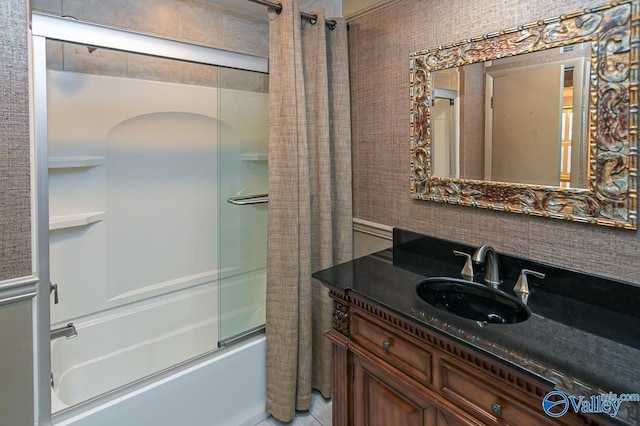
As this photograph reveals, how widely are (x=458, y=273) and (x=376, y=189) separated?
26.7 inches

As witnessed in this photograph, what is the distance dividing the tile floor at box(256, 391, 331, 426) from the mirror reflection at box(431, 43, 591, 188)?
1.41 meters

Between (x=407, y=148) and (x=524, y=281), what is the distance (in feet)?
2.67

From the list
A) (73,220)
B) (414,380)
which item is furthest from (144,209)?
(414,380)

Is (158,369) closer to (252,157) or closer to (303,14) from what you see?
(252,157)

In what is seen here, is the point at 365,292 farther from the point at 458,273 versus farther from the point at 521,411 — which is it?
the point at 521,411

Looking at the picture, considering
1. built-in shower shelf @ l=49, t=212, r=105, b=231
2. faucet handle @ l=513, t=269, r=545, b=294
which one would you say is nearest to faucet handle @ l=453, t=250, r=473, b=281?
faucet handle @ l=513, t=269, r=545, b=294

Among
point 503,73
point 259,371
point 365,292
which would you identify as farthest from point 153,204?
point 503,73

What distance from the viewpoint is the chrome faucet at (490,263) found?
140 cm

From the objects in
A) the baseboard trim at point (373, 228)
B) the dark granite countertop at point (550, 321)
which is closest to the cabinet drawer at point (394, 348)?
the dark granite countertop at point (550, 321)

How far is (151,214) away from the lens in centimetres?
241

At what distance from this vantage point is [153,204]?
2.41 meters

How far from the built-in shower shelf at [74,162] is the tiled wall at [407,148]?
150 centimetres

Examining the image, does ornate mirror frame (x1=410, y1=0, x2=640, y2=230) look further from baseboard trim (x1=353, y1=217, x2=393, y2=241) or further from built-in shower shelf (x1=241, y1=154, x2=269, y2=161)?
built-in shower shelf (x1=241, y1=154, x2=269, y2=161)

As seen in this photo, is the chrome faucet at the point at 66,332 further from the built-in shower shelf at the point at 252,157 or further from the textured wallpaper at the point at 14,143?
the built-in shower shelf at the point at 252,157
